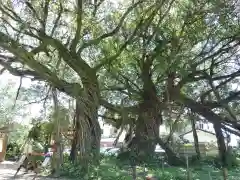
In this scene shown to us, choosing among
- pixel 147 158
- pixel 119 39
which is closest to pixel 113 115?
pixel 147 158

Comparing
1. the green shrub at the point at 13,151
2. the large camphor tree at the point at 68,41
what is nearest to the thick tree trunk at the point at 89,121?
the large camphor tree at the point at 68,41

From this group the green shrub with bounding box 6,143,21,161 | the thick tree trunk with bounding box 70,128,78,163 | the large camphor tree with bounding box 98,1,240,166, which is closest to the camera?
the large camphor tree with bounding box 98,1,240,166

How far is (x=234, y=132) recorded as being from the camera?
12.7 metres

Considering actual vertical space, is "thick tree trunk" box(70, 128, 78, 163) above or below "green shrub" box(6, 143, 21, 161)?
below

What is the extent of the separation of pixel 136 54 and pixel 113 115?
10.5 feet

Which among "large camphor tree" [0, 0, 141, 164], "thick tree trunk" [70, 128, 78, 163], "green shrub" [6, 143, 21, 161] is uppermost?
"large camphor tree" [0, 0, 141, 164]

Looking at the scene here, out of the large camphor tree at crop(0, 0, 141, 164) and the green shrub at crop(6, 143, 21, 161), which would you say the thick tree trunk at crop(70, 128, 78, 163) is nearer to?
the large camphor tree at crop(0, 0, 141, 164)

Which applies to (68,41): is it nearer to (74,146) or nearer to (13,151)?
(74,146)

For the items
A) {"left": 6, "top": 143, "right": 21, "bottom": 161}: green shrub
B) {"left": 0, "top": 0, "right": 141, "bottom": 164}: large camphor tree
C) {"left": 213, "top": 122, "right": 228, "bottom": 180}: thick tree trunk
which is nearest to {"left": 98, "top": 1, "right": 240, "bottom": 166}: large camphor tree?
{"left": 213, "top": 122, "right": 228, "bottom": 180}: thick tree trunk

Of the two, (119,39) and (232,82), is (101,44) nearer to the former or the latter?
(119,39)

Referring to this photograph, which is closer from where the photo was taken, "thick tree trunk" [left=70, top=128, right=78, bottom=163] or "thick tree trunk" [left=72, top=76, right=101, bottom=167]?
"thick tree trunk" [left=72, top=76, right=101, bottom=167]

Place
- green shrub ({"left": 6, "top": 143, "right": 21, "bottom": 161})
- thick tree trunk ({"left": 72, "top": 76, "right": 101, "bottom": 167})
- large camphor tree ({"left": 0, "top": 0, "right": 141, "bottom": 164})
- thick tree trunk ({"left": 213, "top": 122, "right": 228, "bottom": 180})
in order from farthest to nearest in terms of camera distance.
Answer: green shrub ({"left": 6, "top": 143, "right": 21, "bottom": 161})
thick tree trunk ({"left": 213, "top": 122, "right": 228, "bottom": 180})
thick tree trunk ({"left": 72, "top": 76, "right": 101, "bottom": 167})
large camphor tree ({"left": 0, "top": 0, "right": 141, "bottom": 164})

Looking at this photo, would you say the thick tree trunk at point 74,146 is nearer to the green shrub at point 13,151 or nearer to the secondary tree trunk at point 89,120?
the secondary tree trunk at point 89,120

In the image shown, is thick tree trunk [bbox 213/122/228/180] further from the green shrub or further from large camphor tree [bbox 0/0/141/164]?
the green shrub
